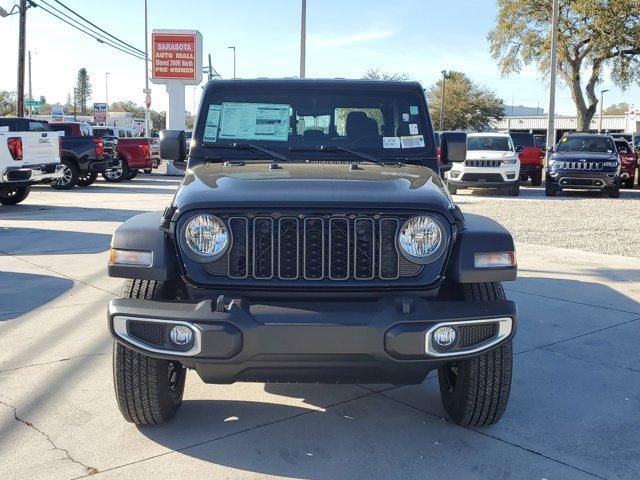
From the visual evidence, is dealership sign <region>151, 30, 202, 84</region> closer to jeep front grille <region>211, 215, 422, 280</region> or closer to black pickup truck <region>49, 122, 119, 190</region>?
black pickup truck <region>49, 122, 119, 190</region>

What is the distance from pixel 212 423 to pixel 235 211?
132cm

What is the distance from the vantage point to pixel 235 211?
3.28 metres

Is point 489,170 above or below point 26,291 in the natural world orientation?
above

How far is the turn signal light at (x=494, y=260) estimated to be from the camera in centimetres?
335

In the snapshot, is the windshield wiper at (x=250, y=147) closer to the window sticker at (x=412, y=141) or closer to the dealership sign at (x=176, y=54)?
the window sticker at (x=412, y=141)

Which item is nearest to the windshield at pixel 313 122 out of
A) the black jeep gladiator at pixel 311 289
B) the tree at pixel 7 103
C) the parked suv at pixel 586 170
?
the black jeep gladiator at pixel 311 289

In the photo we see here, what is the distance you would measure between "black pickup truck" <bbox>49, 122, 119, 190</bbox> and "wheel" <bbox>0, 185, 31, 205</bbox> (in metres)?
3.60

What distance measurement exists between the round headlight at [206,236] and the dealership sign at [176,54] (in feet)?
85.0

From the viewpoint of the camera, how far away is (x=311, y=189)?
11.3 feet

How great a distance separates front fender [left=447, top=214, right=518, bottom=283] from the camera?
3316mm

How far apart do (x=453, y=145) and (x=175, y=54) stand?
24.9 m

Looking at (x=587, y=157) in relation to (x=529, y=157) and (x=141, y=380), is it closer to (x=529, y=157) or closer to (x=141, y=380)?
(x=529, y=157)

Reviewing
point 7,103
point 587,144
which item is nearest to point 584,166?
point 587,144

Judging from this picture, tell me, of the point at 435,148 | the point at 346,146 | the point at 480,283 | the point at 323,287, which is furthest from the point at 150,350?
the point at 435,148
